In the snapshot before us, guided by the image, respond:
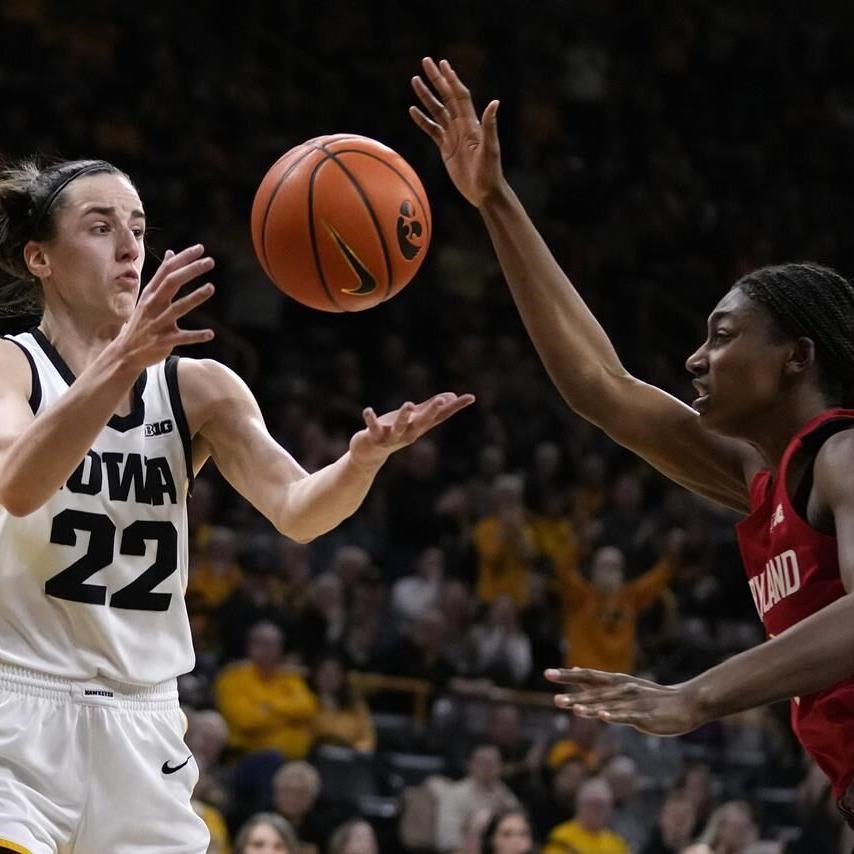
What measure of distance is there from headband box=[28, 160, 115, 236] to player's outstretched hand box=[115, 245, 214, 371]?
2.36 feet

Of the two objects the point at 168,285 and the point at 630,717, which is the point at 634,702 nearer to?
the point at 630,717

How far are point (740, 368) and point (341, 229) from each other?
3.80 feet

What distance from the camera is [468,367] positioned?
1271 centimetres

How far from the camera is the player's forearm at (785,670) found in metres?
2.75

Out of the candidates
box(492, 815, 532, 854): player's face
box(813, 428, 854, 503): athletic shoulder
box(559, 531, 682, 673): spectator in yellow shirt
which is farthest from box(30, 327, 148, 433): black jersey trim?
box(559, 531, 682, 673): spectator in yellow shirt

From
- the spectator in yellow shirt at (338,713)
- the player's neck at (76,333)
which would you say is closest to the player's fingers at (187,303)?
the player's neck at (76,333)

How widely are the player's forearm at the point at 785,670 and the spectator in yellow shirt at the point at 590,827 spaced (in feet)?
19.1

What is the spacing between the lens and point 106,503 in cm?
340

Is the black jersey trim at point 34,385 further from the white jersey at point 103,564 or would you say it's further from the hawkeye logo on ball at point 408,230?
the hawkeye logo on ball at point 408,230

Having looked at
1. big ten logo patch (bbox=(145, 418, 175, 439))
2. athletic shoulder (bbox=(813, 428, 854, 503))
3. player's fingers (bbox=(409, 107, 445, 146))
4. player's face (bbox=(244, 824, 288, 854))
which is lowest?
player's face (bbox=(244, 824, 288, 854))

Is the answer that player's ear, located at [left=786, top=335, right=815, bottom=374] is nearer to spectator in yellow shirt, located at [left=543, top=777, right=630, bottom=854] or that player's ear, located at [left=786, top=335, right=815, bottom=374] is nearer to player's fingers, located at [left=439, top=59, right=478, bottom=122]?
player's fingers, located at [left=439, top=59, right=478, bottom=122]

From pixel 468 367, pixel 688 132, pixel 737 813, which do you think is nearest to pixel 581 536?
pixel 468 367

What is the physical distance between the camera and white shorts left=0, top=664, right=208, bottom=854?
10.6 ft

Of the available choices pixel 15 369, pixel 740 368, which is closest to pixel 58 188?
pixel 15 369
